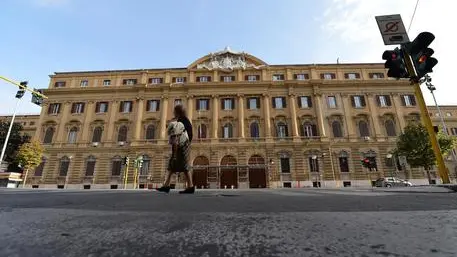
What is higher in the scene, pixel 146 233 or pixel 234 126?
pixel 234 126

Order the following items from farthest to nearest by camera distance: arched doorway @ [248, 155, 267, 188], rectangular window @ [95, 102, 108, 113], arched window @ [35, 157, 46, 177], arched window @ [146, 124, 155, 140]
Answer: rectangular window @ [95, 102, 108, 113], arched window @ [146, 124, 155, 140], arched window @ [35, 157, 46, 177], arched doorway @ [248, 155, 267, 188]

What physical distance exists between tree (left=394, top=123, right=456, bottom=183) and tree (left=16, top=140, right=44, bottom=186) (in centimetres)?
3768

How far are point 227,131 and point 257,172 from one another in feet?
19.3

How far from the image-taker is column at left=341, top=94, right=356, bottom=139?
26.9 metres

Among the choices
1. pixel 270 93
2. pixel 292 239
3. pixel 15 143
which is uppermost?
pixel 270 93

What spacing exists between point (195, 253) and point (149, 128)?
94.5 feet

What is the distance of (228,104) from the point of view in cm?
2902

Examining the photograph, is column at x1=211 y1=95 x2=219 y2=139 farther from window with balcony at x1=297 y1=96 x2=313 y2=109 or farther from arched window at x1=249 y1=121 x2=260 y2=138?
window with balcony at x1=297 y1=96 x2=313 y2=109

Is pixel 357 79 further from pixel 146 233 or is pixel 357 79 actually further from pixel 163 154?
pixel 146 233

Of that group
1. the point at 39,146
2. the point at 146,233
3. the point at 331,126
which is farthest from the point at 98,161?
the point at 146,233

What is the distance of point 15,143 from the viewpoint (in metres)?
32.6

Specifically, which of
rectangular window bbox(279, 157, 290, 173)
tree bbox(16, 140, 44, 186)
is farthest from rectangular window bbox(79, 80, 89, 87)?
rectangular window bbox(279, 157, 290, 173)

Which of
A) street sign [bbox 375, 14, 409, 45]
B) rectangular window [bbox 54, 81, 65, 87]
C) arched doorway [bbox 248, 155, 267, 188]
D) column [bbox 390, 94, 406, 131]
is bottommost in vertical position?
arched doorway [bbox 248, 155, 267, 188]

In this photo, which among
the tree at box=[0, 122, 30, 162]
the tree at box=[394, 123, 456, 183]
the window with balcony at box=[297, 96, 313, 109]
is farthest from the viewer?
the tree at box=[0, 122, 30, 162]
